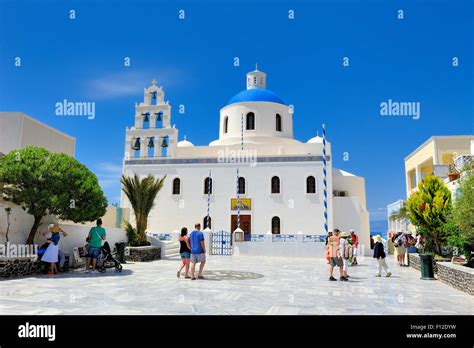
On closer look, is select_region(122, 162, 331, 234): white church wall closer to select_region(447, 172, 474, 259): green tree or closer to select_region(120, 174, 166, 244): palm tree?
select_region(120, 174, 166, 244): palm tree

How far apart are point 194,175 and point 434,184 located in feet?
54.5

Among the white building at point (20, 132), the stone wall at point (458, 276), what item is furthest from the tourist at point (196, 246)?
the white building at point (20, 132)

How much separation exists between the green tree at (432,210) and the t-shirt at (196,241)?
24.4 ft

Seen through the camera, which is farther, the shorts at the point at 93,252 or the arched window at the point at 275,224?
the arched window at the point at 275,224

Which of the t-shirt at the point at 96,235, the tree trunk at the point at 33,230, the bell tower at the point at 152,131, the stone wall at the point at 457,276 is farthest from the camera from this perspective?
the bell tower at the point at 152,131

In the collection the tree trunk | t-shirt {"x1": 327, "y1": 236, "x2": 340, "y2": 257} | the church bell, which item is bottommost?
t-shirt {"x1": 327, "y1": 236, "x2": 340, "y2": 257}

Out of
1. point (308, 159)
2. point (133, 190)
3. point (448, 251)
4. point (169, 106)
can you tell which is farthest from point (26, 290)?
point (308, 159)

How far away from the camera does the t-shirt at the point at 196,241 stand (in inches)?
357

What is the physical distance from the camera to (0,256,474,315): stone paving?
5.57 metres

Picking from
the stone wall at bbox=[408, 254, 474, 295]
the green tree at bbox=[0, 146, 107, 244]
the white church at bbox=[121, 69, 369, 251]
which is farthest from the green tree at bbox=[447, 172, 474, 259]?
the white church at bbox=[121, 69, 369, 251]

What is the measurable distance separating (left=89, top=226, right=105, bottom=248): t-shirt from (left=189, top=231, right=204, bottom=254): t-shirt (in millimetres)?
2839

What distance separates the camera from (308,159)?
24.8m

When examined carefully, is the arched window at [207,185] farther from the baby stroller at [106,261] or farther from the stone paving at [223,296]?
the stone paving at [223,296]
